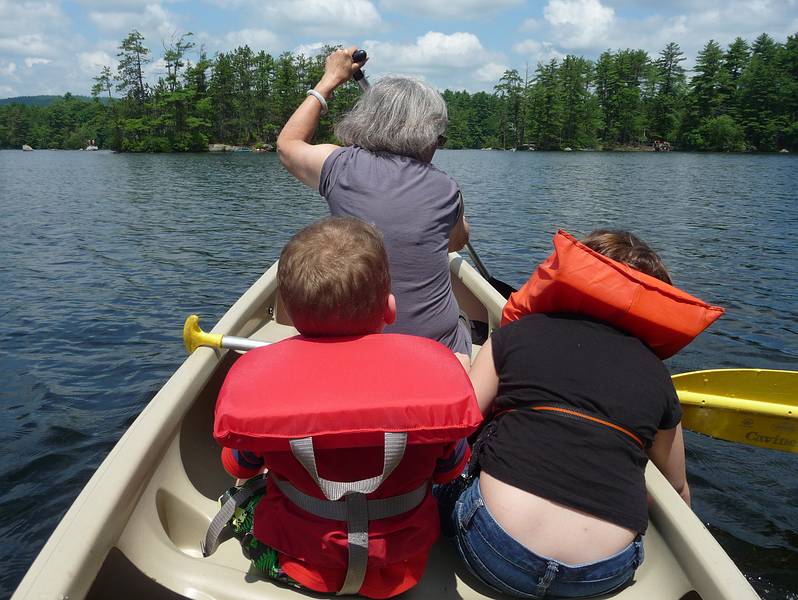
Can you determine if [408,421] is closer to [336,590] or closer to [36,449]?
[336,590]

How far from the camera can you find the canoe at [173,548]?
5.50 ft

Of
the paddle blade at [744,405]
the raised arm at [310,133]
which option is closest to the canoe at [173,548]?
the paddle blade at [744,405]

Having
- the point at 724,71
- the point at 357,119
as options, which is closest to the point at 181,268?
the point at 357,119

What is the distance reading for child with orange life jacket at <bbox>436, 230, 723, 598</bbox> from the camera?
157 centimetres

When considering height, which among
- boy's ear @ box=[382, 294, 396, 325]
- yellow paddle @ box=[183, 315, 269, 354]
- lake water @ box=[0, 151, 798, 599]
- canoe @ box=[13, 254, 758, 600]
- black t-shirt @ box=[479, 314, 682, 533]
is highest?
boy's ear @ box=[382, 294, 396, 325]

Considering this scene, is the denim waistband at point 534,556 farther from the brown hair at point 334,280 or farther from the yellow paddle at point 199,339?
the yellow paddle at point 199,339

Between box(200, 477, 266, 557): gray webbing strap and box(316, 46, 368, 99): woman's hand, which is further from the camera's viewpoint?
box(316, 46, 368, 99): woman's hand

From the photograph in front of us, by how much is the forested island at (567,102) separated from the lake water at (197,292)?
40.9 m

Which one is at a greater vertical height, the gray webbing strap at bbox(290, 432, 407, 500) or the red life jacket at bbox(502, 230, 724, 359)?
the red life jacket at bbox(502, 230, 724, 359)

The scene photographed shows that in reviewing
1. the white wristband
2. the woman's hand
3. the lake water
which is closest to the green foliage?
the lake water

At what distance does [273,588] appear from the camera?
5.74 ft

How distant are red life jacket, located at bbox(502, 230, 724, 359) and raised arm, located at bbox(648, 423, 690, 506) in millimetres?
257

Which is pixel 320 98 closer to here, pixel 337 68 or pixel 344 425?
pixel 337 68

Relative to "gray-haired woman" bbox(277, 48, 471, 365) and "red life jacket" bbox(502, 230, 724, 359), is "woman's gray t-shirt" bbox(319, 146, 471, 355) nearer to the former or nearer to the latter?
"gray-haired woman" bbox(277, 48, 471, 365)
